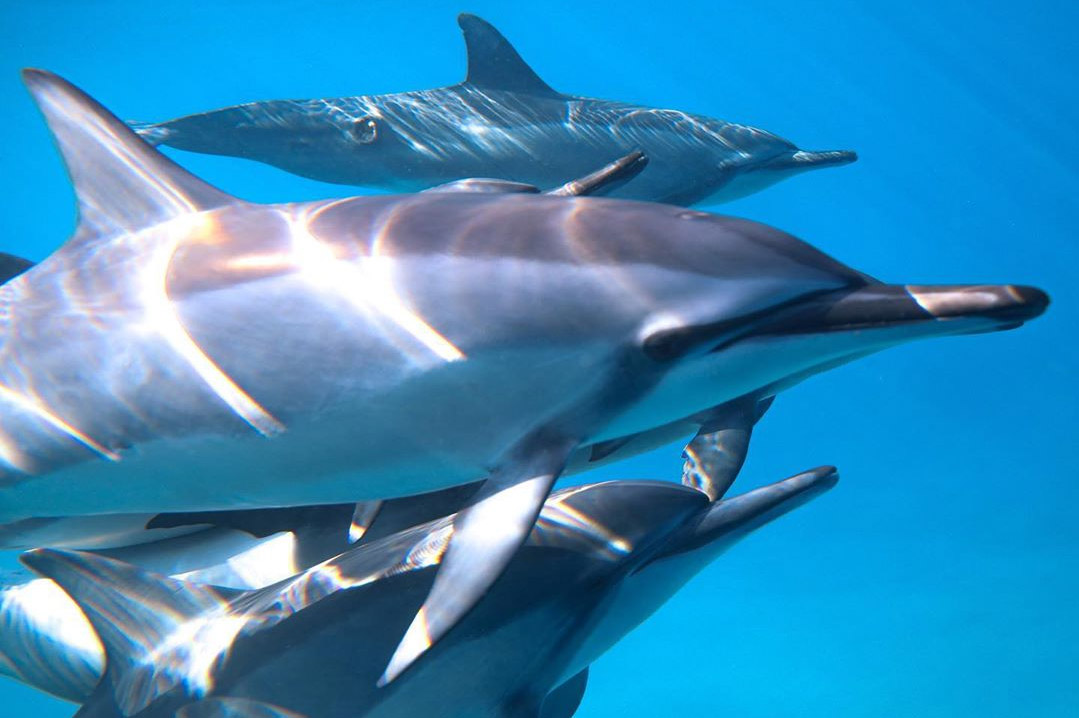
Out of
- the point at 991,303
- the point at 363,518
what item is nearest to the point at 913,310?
the point at 991,303

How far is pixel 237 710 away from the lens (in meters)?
2.48

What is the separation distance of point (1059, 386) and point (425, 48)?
27.6m

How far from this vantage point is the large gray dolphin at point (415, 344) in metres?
2.12

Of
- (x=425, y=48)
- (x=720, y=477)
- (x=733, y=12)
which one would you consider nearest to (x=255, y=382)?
(x=720, y=477)

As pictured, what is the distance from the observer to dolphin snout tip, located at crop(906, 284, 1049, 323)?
196 cm

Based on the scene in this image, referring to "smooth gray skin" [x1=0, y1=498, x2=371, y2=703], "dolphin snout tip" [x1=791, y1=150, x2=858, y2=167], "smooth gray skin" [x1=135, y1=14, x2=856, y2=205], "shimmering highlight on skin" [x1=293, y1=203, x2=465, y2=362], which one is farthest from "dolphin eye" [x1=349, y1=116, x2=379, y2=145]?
"shimmering highlight on skin" [x1=293, y1=203, x2=465, y2=362]

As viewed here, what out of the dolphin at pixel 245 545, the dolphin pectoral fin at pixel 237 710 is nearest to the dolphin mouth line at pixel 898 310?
the dolphin at pixel 245 545

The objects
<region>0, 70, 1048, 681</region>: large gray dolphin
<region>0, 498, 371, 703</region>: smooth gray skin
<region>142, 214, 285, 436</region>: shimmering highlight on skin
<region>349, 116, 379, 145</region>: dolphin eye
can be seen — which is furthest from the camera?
<region>349, 116, 379, 145</region>: dolphin eye

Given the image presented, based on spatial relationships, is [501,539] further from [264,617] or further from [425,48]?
[425,48]

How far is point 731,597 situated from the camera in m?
27.6

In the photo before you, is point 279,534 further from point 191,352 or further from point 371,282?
point 371,282

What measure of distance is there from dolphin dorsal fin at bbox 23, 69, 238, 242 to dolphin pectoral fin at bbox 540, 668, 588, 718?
249cm

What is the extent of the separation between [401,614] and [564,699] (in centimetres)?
146

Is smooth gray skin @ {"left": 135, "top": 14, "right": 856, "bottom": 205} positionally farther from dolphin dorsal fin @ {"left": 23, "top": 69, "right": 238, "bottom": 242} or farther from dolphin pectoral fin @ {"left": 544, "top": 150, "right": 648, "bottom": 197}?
dolphin dorsal fin @ {"left": 23, "top": 69, "right": 238, "bottom": 242}
